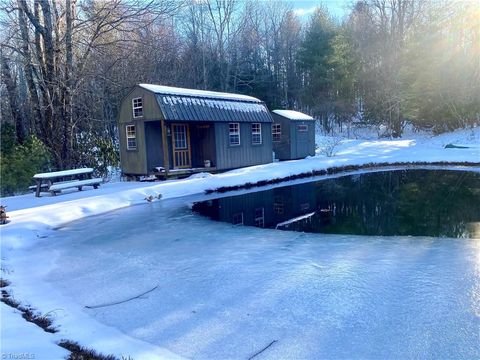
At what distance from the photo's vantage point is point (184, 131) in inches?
597

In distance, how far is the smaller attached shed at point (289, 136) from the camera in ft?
64.3

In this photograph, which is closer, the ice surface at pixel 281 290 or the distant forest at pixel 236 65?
the ice surface at pixel 281 290

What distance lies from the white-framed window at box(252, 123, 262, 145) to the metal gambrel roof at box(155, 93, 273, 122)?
345mm

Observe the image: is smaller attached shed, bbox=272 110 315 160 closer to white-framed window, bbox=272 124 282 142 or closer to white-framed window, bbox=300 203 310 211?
white-framed window, bbox=272 124 282 142

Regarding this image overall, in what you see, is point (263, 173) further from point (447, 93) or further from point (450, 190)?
point (447, 93)

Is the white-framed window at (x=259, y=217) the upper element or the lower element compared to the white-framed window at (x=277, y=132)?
lower

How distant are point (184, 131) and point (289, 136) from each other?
6474mm

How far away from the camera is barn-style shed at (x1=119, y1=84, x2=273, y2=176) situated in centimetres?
1373

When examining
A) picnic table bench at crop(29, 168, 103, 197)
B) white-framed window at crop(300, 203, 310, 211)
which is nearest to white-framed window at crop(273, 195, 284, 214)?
white-framed window at crop(300, 203, 310, 211)

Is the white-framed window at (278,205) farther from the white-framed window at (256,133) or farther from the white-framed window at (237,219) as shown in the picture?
the white-framed window at (256,133)

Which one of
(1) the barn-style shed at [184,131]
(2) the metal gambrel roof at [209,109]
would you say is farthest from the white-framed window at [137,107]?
(2) the metal gambrel roof at [209,109]

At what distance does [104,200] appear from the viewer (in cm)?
1026

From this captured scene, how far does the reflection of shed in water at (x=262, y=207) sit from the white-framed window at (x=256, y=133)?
16.3 feet

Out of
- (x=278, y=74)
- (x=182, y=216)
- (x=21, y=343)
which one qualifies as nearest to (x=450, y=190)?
(x=182, y=216)
